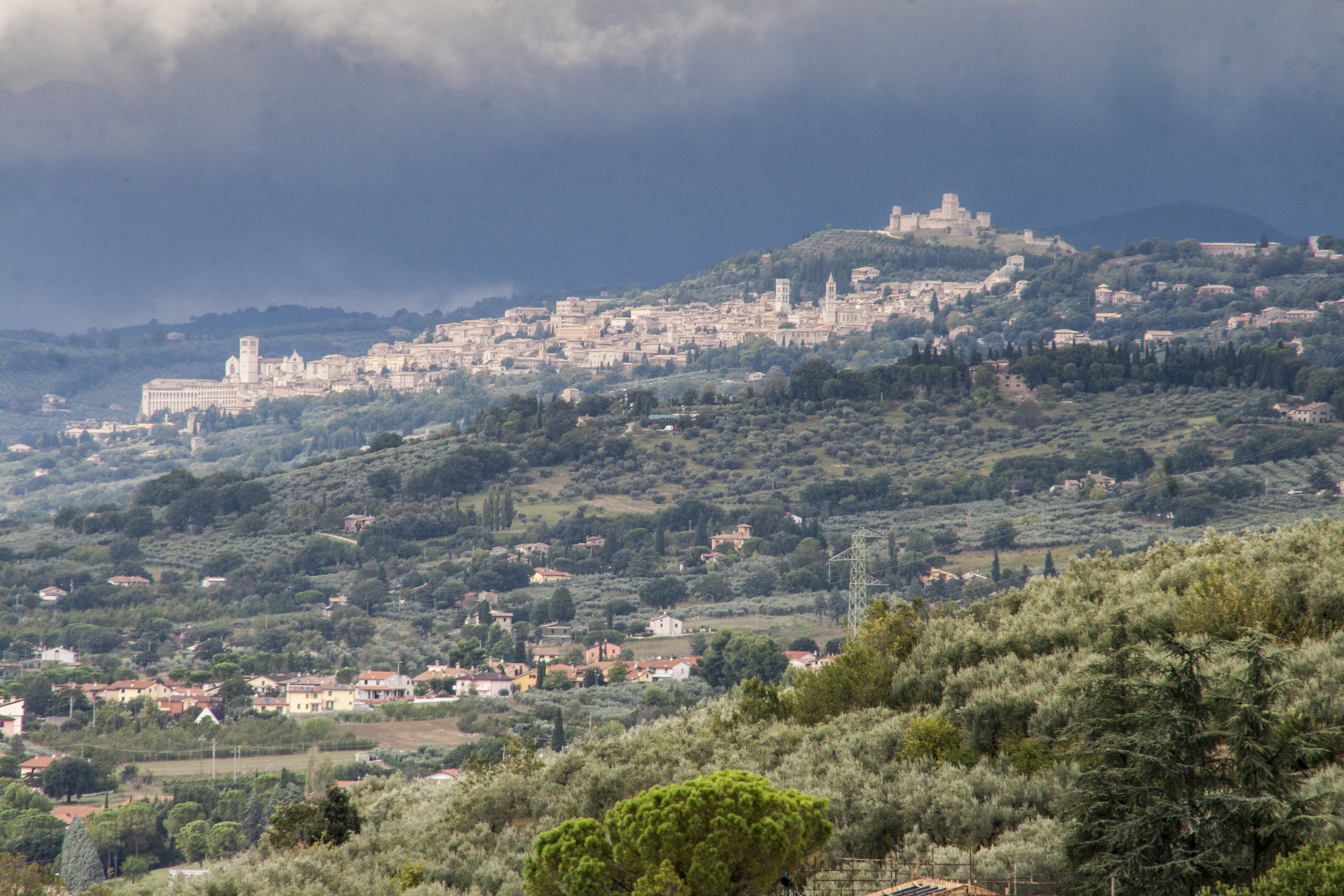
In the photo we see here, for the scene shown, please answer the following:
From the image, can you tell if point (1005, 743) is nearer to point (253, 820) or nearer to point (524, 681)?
point (253, 820)

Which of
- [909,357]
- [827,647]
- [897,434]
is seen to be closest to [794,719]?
[827,647]

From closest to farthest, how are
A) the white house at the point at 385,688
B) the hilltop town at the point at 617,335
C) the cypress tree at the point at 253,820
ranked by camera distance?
the cypress tree at the point at 253,820 < the white house at the point at 385,688 < the hilltop town at the point at 617,335

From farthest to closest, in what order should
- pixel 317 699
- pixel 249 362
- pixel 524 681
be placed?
pixel 249 362
pixel 524 681
pixel 317 699

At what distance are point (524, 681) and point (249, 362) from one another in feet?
475

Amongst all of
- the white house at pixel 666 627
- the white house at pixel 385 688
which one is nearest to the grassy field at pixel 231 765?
the white house at pixel 385 688

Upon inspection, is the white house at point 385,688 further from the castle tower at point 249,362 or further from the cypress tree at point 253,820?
the castle tower at point 249,362

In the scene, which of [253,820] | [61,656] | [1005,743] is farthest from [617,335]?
[1005,743]

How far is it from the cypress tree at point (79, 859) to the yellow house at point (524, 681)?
2257 centimetres

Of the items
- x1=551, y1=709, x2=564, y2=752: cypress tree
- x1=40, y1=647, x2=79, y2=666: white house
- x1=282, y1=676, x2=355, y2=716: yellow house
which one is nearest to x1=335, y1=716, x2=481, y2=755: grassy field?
x1=282, y1=676, x2=355, y2=716: yellow house

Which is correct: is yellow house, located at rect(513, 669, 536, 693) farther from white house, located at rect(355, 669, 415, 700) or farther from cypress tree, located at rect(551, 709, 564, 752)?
cypress tree, located at rect(551, 709, 564, 752)

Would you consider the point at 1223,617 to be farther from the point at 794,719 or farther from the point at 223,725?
the point at 223,725

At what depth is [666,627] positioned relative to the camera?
63.5 metres

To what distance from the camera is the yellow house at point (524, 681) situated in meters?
53.6

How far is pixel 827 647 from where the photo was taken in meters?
52.3
